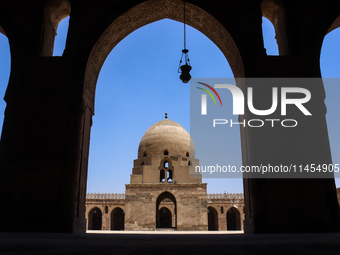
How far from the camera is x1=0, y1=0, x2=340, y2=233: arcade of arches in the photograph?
5.11 metres

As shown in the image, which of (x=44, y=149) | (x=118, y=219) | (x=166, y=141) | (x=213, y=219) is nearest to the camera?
(x=44, y=149)

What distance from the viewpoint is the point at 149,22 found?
734 centimetres

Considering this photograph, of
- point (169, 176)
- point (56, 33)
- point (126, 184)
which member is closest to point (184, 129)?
point (169, 176)

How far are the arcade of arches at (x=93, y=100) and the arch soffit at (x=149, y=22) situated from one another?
0.03 meters

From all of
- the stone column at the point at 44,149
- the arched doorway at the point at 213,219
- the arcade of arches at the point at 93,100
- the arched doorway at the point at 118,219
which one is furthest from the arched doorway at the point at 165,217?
the stone column at the point at 44,149

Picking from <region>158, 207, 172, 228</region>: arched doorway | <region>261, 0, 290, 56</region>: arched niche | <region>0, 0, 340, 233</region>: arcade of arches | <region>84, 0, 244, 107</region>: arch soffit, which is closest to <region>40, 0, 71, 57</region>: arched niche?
<region>0, 0, 340, 233</region>: arcade of arches

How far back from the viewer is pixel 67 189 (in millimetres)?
5164

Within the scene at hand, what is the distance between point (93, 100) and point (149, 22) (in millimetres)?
2424

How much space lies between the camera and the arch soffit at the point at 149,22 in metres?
6.36

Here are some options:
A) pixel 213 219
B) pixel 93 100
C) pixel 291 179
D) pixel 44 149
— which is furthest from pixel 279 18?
pixel 213 219

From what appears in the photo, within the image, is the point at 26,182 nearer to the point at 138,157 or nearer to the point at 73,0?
the point at 73,0

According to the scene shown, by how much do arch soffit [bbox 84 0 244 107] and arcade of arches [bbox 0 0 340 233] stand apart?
0.03 m

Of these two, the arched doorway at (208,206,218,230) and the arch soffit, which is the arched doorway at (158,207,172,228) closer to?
the arched doorway at (208,206,218,230)

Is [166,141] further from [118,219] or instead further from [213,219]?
[118,219]
